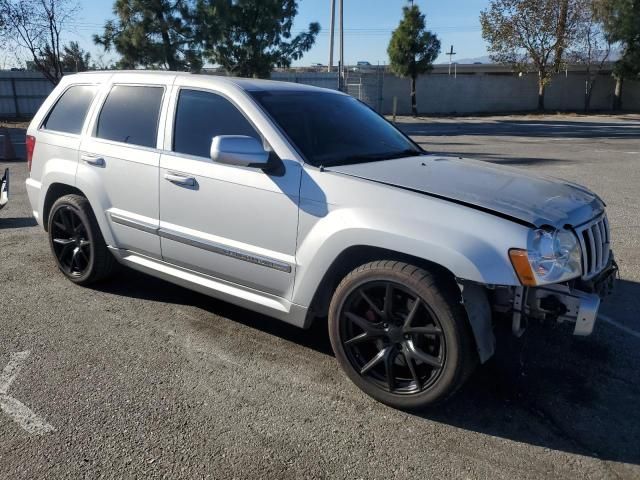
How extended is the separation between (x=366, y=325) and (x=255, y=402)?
775mm

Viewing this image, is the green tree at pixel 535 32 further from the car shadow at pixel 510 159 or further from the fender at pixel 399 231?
the fender at pixel 399 231

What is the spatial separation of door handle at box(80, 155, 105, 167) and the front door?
Answer: 0.71 meters

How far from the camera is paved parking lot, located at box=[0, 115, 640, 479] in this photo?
9.20 ft

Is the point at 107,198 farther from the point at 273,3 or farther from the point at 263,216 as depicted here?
the point at 273,3

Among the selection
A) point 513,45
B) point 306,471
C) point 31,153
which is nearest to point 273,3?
point 513,45

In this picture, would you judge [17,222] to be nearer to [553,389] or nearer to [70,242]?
[70,242]

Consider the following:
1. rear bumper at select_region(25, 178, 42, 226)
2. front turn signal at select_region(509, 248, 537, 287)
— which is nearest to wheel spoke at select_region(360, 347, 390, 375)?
front turn signal at select_region(509, 248, 537, 287)

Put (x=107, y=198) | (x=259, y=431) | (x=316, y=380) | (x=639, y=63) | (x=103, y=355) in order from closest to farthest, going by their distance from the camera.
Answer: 1. (x=259, y=431)
2. (x=316, y=380)
3. (x=103, y=355)
4. (x=107, y=198)
5. (x=639, y=63)

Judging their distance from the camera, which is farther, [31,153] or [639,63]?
[639,63]

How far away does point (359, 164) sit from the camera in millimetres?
3742

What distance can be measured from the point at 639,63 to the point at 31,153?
38.5m

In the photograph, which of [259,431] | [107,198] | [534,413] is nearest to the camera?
[259,431]

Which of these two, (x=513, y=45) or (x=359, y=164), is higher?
(x=513, y=45)

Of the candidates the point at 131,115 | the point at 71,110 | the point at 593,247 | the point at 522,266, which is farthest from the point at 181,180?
the point at 593,247
